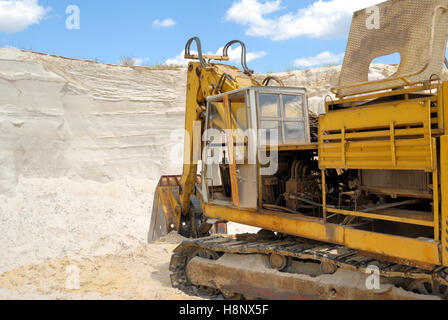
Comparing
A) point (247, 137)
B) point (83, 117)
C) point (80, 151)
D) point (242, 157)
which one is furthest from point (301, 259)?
point (83, 117)

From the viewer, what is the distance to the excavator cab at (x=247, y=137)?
15.6 feet

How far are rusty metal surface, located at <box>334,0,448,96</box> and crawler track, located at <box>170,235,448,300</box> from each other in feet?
4.99

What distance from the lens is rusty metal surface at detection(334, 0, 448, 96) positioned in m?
3.44

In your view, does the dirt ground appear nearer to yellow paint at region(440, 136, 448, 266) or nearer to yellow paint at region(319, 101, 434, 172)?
yellow paint at region(319, 101, 434, 172)

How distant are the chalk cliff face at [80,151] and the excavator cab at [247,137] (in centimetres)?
354

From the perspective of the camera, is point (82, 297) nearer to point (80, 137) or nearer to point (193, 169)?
point (193, 169)

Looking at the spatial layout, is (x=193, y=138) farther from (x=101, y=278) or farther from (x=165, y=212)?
(x=101, y=278)

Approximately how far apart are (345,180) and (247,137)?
3.96 feet

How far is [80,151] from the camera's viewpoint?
462 inches

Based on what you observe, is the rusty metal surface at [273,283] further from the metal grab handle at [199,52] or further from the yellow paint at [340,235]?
the metal grab handle at [199,52]

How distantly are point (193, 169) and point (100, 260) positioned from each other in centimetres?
213

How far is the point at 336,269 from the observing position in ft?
13.4

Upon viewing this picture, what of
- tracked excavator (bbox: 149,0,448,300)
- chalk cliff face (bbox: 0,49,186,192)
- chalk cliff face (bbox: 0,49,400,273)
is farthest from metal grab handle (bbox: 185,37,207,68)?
chalk cliff face (bbox: 0,49,186,192)

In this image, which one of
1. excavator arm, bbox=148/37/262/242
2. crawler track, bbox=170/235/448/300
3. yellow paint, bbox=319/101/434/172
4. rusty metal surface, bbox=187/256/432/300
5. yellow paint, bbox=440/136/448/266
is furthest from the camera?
excavator arm, bbox=148/37/262/242
